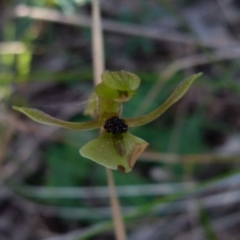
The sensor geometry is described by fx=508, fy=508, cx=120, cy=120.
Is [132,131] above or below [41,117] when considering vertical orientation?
above

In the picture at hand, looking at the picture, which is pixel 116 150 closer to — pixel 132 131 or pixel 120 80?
pixel 120 80

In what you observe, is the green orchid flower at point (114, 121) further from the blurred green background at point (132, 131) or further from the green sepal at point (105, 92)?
the blurred green background at point (132, 131)

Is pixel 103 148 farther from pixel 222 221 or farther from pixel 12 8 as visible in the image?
pixel 12 8

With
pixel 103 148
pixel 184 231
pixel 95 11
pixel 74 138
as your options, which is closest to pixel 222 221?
pixel 184 231

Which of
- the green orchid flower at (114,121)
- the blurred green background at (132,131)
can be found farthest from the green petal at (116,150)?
the blurred green background at (132,131)

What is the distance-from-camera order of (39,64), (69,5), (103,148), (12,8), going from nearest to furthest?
1. (103,148)
2. (69,5)
3. (12,8)
4. (39,64)

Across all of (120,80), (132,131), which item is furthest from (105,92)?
(132,131)
